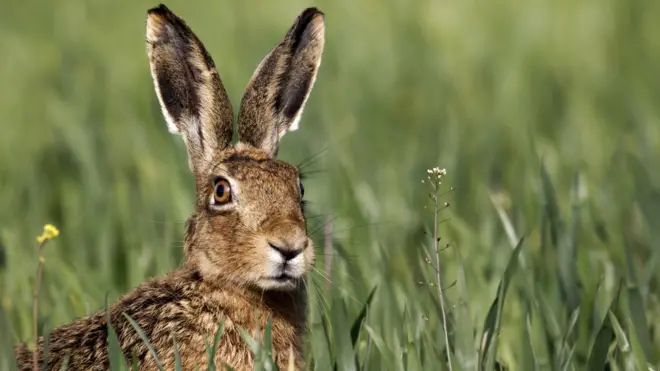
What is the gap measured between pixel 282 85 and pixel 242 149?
40 cm

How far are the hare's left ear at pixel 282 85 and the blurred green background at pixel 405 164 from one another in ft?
1.87

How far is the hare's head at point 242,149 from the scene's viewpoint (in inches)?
186

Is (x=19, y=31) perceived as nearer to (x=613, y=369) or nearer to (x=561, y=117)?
(x=561, y=117)

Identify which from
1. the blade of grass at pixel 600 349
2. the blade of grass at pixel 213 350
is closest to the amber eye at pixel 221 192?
the blade of grass at pixel 213 350

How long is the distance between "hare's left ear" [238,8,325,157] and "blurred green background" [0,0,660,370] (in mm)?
569

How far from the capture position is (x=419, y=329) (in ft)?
15.5

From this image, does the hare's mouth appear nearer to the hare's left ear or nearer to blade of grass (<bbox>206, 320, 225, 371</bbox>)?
blade of grass (<bbox>206, 320, 225, 371</bbox>)

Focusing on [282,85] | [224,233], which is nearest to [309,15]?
[282,85]

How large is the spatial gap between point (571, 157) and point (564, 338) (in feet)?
10.3

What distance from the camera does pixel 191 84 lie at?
17.7 ft

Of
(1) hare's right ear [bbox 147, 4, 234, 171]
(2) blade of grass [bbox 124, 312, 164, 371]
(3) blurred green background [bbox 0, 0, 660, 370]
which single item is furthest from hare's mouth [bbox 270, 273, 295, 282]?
(1) hare's right ear [bbox 147, 4, 234, 171]

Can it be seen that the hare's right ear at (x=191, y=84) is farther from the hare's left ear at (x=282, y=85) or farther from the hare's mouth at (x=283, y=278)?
the hare's mouth at (x=283, y=278)

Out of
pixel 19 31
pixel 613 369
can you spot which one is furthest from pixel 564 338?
pixel 19 31

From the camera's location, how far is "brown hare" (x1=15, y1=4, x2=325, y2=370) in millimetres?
4656
